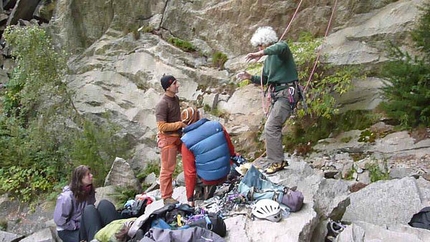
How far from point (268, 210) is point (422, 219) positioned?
1824 millimetres

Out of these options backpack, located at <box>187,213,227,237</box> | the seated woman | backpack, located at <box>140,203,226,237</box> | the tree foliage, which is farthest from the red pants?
the tree foliage

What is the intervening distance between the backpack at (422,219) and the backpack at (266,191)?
1351 mm

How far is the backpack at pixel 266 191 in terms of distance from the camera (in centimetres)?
489

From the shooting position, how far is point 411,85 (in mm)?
7629

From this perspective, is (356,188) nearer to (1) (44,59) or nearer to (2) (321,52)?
(2) (321,52)

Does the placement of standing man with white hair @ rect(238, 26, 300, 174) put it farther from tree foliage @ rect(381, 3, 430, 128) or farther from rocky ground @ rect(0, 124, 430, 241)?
tree foliage @ rect(381, 3, 430, 128)

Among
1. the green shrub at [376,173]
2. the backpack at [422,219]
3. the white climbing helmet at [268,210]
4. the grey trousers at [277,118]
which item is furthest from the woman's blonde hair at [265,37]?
the backpack at [422,219]

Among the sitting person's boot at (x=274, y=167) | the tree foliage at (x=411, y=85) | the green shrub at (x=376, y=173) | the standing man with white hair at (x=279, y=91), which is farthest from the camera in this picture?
the tree foliage at (x=411, y=85)

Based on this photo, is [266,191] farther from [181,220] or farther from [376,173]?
[376,173]

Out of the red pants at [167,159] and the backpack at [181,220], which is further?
the red pants at [167,159]

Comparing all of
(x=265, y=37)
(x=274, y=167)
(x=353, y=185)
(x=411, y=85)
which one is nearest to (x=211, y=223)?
(x=274, y=167)

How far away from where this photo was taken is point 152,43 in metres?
13.0

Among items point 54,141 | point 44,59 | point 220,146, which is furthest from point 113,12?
point 220,146

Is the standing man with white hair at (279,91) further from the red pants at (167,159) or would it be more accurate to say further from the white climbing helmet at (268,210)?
the white climbing helmet at (268,210)
